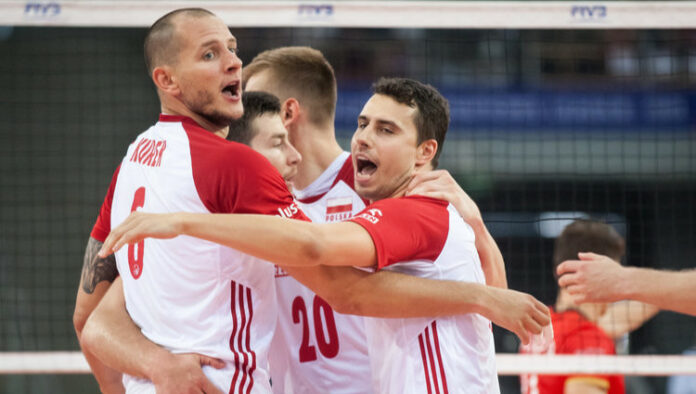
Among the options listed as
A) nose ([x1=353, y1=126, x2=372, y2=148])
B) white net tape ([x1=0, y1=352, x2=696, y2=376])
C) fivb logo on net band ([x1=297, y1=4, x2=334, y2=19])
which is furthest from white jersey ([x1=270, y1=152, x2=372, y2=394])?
fivb logo on net band ([x1=297, y1=4, x2=334, y2=19])

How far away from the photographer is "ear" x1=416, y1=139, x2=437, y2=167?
414cm

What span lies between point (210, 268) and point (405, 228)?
84 centimetres

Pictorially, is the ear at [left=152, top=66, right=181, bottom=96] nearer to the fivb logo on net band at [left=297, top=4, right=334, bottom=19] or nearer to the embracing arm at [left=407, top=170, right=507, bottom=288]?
the embracing arm at [left=407, top=170, right=507, bottom=288]

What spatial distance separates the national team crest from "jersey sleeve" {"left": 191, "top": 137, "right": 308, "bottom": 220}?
1.20m

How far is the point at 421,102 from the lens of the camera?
4.13m

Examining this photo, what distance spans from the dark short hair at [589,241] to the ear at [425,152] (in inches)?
67.8

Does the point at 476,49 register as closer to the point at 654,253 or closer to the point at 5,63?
the point at 654,253

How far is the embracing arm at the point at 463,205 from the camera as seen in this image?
3783 millimetres

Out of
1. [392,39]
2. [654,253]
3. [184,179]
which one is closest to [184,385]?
[184,179]

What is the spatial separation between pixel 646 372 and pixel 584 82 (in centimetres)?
933

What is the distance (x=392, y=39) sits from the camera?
13453 millimetres

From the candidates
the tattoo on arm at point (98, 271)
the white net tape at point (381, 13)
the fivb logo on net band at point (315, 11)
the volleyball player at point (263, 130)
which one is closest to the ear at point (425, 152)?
the volleyball player at point (263, 130)

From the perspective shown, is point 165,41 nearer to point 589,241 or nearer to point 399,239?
point 399,239

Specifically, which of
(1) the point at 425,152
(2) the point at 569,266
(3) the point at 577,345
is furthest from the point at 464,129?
(2) the point at 569,266
